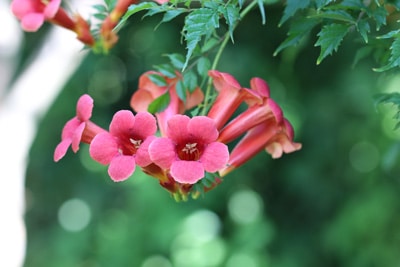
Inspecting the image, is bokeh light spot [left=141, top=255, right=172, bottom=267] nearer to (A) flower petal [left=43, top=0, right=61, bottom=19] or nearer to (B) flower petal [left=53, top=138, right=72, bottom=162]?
(A) flower petal [left=43, top=0, right=61, bottom=19]

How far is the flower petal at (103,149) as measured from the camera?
1120 millimetres

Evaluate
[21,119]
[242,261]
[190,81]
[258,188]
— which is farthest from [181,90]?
[258,188]

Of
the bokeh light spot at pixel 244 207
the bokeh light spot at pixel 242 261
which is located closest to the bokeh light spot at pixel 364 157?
the bokeh light spot at pixel 244 207

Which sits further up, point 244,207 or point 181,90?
point 181,90

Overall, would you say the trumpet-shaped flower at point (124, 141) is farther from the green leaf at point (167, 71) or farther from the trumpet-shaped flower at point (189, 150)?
the green leaf at point (167, 71)

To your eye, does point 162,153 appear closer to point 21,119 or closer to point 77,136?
point 77,136

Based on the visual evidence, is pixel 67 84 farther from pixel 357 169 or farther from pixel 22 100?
pixel 357 169

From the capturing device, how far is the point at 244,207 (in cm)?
372

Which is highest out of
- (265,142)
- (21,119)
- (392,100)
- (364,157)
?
(392,100)

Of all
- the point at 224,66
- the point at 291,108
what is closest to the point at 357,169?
the point at 291,108

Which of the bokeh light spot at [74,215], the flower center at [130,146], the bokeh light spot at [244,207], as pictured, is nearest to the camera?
the flower center at [130,146]

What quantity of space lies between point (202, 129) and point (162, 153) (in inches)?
3.1

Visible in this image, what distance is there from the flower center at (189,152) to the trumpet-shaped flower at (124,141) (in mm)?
55

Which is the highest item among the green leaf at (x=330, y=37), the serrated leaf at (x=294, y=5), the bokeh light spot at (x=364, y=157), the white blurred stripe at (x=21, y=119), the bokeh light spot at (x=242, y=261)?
the serrated leaf at (x=294, y=5)
